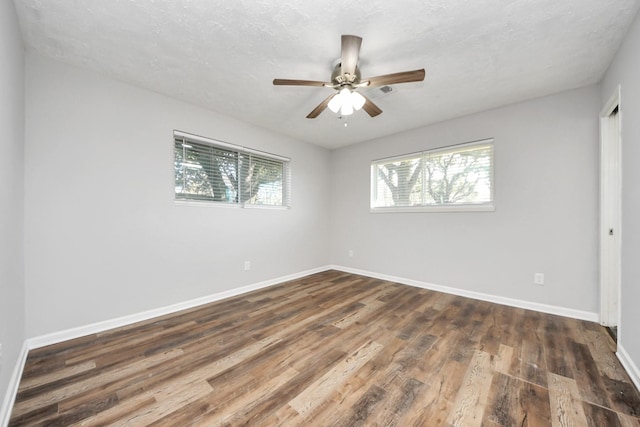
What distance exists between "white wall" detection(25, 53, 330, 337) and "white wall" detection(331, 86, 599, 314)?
110 inches

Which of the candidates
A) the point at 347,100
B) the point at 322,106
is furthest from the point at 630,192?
the point at 322,106

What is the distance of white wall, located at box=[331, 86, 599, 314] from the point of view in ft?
8.32

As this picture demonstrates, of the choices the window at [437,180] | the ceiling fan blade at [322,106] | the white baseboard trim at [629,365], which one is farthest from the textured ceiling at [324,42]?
the white baseboard trim at [629,365]

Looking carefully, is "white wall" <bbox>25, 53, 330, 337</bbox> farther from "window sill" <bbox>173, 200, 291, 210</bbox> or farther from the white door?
the white door

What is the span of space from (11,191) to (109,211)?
31.8 inches

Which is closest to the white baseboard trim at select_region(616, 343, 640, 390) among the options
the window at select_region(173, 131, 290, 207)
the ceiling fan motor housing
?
the ceiling fan motor housing

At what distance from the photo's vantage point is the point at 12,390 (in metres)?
1.44

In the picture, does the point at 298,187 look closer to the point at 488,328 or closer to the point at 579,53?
the point at 488,328

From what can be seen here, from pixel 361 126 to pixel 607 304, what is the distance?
3.38m

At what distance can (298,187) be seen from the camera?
4242 millimetres

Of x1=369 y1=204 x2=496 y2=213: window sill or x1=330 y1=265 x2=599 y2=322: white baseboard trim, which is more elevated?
x1=369 y1=204 x2=496 y2=213: window sill

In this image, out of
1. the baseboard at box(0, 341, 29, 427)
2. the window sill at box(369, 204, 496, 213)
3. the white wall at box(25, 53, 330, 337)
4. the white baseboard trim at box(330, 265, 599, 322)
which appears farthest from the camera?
the window sill at box(369, 204, 496, 213)

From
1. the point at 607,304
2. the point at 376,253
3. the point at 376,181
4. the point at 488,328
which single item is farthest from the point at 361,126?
the point at 607,304

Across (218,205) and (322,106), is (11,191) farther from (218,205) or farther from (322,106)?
(322,106)
